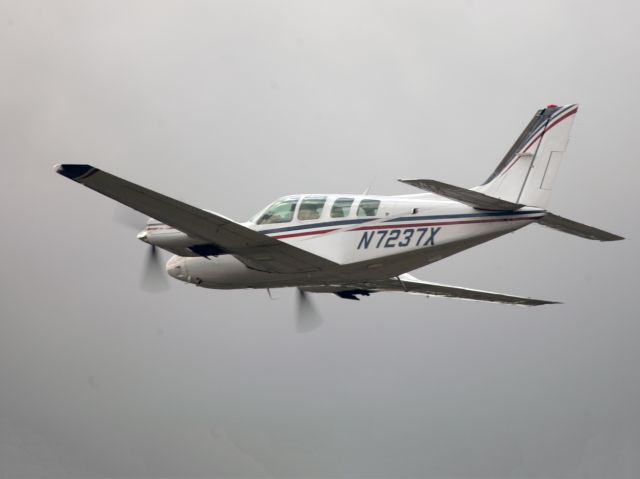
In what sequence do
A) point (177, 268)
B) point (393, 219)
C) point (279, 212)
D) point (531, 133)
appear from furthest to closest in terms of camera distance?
point (177, 268) < point (279, 212) < point (393, 219) < point (531, 133)

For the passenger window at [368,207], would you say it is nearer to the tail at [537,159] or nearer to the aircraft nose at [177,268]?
the tail at [537,159]

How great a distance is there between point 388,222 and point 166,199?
6484mm

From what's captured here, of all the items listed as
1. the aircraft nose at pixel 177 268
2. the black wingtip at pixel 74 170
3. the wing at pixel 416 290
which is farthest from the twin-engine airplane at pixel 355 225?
the wing at pixel 416 290

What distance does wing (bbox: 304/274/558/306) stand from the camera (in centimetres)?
3681

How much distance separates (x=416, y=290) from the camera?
38688 millimetres

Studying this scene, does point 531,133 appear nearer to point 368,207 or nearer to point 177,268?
point 368,207

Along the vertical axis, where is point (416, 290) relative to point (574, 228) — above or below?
below

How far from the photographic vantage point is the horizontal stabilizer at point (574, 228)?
30047mm

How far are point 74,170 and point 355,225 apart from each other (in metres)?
8.45

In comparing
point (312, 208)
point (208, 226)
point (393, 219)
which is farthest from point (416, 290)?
point (208, 226)

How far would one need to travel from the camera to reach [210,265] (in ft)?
116

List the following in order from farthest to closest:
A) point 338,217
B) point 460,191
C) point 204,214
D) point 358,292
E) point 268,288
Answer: point 358,292, point 268,288, point 338,217, point 204,214, point 460,191

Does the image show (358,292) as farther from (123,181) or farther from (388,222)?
(123,181)

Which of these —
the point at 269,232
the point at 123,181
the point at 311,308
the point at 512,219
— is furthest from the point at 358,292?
the point at 123,181
